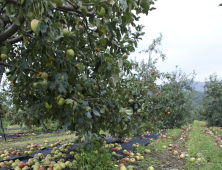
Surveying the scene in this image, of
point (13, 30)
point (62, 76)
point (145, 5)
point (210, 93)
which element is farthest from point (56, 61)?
point (210, 93)

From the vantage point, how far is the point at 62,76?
145 centimetres

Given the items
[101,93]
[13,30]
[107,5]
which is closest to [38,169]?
[101,93]

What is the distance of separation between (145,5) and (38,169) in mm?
2611

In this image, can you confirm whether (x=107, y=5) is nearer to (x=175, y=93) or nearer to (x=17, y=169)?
(x=17, y=169)

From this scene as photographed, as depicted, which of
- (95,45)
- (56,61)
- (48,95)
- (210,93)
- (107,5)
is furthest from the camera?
(210,93)

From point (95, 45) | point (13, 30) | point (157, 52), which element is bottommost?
point (95, 45)

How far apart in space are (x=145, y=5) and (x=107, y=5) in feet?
1.07

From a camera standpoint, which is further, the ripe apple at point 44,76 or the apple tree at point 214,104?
the apple tree at point 214,104

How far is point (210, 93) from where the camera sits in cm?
1073

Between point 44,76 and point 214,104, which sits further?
point 214,104

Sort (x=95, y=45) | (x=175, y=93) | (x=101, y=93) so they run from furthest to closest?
(x=175, y=93)
(x=101, y=93)
(x=95, y=45)

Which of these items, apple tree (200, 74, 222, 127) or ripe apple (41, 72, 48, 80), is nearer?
ripe apple (41, 72, 48, 80)

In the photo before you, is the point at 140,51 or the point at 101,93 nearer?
the point at 101,93

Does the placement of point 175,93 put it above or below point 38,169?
above
